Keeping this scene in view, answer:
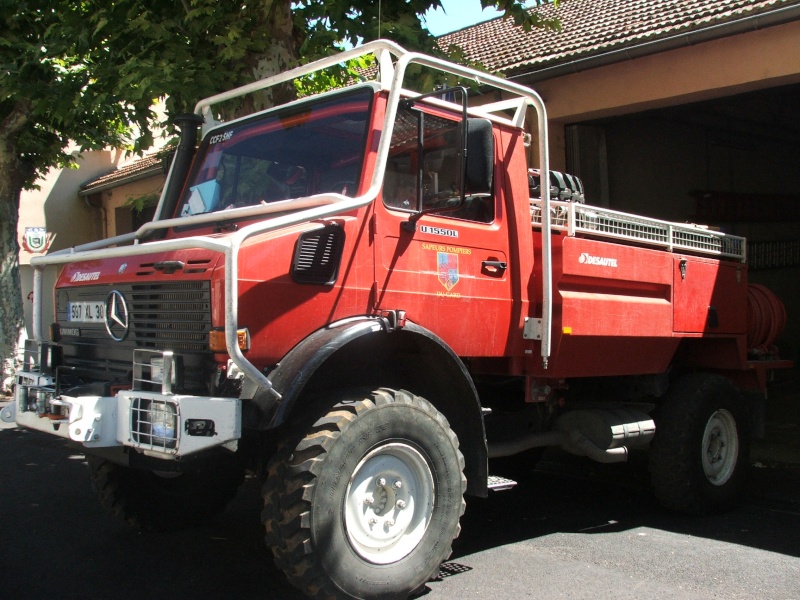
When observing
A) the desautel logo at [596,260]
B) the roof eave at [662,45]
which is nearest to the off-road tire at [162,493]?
the desautel logo at [596,260]

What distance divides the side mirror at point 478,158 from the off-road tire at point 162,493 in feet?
7.53

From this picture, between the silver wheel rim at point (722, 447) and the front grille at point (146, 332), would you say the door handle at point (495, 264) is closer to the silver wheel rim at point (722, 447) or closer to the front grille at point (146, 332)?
the front grille at point (146, 332)

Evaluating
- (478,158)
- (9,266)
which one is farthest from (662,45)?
(9,266)

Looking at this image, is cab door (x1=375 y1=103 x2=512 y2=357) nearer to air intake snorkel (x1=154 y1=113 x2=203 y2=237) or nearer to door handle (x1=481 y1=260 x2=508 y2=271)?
door handle (x1=481 y1=260 x2=508 y2=271)

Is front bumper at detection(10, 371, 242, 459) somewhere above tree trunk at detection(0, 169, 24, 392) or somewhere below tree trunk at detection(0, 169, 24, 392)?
below

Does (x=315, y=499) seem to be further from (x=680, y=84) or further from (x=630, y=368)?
(x=680, y=84)

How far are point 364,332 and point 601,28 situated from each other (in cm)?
947

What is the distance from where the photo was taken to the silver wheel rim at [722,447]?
6617 millimetres

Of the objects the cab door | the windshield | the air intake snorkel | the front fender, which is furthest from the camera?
the air intake snorkel

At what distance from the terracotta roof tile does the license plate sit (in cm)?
564

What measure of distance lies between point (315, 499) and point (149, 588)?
1.44 m

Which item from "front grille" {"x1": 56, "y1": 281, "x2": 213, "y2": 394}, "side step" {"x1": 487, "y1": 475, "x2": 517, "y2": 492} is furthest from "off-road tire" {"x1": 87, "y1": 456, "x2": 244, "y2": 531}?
"side step" {"x1": 487, "y1": 475, "x2": 517, "y2": 492}

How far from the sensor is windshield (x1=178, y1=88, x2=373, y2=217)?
4.66 meters

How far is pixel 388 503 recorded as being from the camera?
433 centimetres
